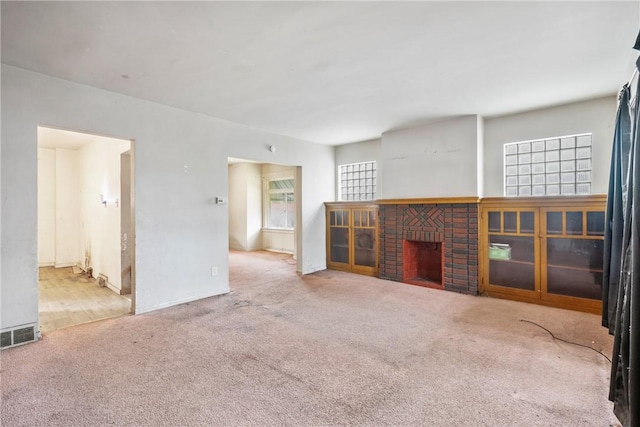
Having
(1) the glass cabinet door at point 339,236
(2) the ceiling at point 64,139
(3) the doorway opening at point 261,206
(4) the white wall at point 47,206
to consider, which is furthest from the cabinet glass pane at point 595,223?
(4) the white wall at point 47,206

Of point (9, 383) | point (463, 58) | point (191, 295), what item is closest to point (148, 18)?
point (463, 58)

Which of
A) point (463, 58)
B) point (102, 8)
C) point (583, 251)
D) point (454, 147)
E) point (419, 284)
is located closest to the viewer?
point (102, 8)

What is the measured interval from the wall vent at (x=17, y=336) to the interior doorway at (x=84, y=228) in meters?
0.32

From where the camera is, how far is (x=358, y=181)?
6699 mm

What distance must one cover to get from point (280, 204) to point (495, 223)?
21.2 feet

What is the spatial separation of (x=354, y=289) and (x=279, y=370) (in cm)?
262

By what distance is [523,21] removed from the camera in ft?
7.47

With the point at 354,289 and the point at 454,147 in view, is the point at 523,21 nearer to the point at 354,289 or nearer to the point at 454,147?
the point at 454,147

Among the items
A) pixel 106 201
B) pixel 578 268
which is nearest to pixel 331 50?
pixel 578 268

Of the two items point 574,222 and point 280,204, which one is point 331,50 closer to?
point 574,222

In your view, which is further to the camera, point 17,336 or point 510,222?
point 510,222

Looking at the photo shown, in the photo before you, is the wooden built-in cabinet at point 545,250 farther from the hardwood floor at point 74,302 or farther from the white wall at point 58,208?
the white wall at point 58,208

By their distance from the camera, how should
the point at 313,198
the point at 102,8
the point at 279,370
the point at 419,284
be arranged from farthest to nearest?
the point at 313,198, the point at 419,284, the point at 279,370, the point at 102,8

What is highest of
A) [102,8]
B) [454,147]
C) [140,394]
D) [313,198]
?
[102,8]
